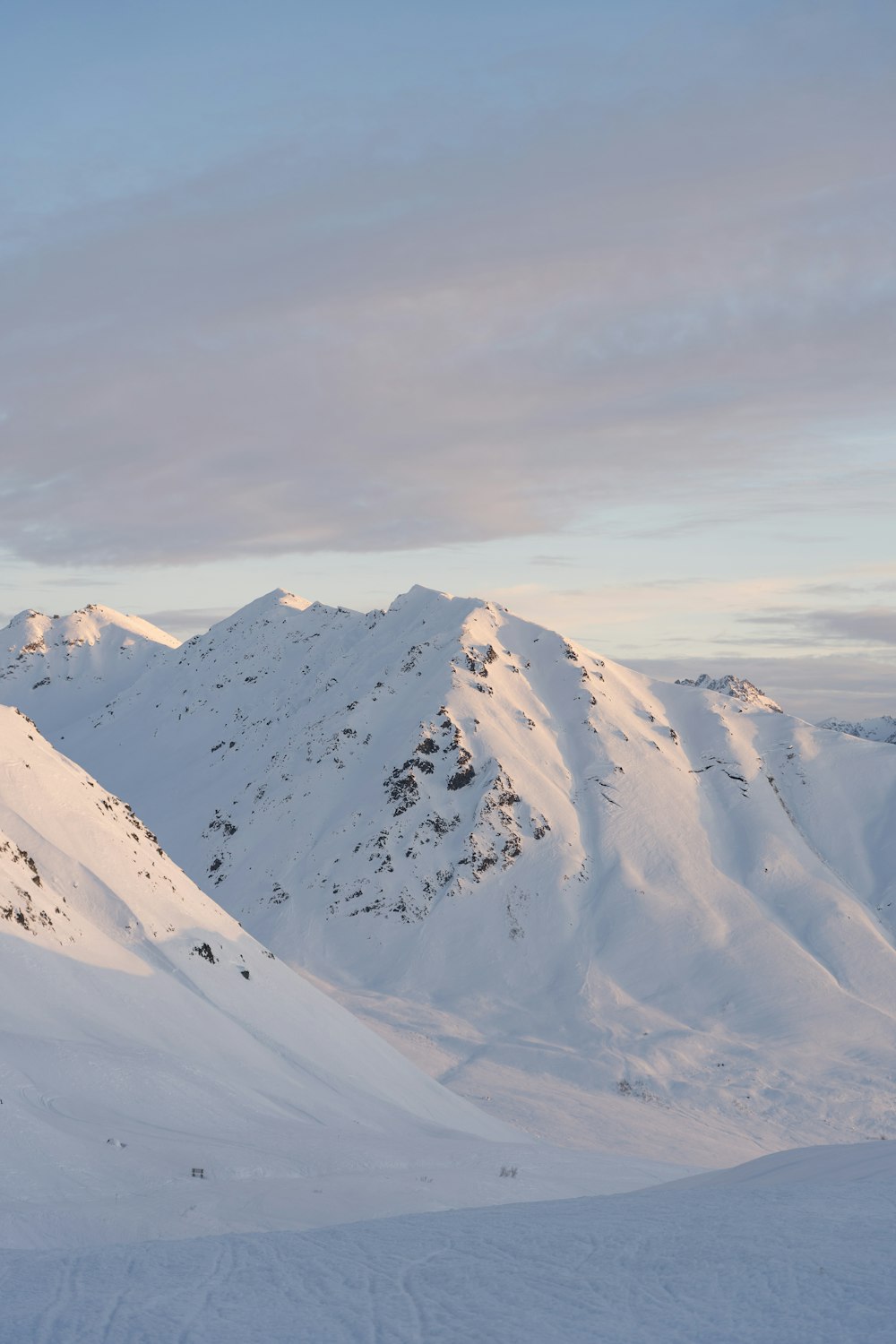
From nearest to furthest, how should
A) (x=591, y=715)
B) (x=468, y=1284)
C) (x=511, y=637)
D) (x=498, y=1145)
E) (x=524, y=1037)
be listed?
(x=468, y=1284) → (x=498, y=1145) → (x=524, y=1037) → (x=591, y=715) → (x=511, y=637)

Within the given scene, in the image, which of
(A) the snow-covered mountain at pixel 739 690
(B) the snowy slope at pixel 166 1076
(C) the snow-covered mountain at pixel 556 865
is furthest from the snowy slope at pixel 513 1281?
(A) the snow-covered mountain at pixel 739 690

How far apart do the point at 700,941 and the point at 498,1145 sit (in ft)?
220

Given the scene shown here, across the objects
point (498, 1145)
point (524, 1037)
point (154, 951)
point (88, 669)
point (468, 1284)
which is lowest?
point (524, 1037)

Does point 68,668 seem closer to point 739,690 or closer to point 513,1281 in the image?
point 739,690

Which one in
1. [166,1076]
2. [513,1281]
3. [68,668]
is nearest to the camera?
[513,1281]

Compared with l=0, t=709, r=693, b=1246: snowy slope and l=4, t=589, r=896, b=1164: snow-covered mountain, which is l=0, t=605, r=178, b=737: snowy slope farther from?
l=0, t=709, r=693, b=1246: snowy slope

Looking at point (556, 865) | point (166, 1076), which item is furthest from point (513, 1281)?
point (556, 865)

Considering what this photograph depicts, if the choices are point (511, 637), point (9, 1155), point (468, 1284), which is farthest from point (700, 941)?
point (468, 1284)

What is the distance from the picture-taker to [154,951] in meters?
47.1

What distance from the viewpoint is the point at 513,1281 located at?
9.73 meters

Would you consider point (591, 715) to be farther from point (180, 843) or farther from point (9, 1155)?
point (9, 1155)

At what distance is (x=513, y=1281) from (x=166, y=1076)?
87.0 feet

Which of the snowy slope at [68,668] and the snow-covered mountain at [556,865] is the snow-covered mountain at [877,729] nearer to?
the snow-covered mountain at [556,865]

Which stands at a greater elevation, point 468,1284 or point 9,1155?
point 468,1284
